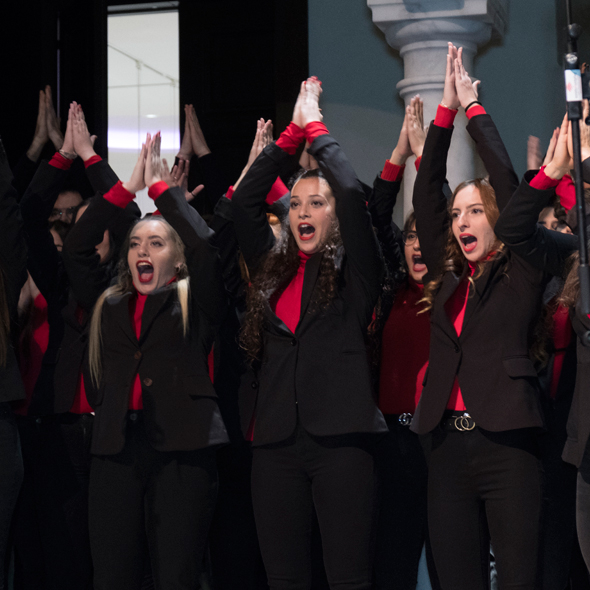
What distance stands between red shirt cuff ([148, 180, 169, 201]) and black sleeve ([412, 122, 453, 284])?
0.78 metres

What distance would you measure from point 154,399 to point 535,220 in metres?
1.21

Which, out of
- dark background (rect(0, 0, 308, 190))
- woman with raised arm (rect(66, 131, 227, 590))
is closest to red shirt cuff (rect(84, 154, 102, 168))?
woman with raised arm (rect(66, 131, 227, 590))

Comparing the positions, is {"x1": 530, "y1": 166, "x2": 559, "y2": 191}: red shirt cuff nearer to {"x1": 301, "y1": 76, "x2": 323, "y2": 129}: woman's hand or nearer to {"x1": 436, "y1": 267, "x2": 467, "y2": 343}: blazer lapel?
{"x1": 436, "y1": 267, "x2": 467, "y2": 343}: blazer lapel

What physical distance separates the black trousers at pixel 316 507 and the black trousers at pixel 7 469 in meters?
0.71

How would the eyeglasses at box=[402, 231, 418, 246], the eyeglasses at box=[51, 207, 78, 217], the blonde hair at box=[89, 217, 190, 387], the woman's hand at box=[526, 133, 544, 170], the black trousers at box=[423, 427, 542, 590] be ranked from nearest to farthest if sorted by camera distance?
1. the black trousers at box=[423, 427, 542, 590]
2. the blonde hair at box=[89, 217, 190, 387]
3. the eyeglasses at box=[402, 231, 418, 246]
4. the woman's hand at box=[526, 133, 544, 170]
5. the eyeglasses at box=[51, 207, 78, 217]

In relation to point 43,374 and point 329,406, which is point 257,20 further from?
point 329,406

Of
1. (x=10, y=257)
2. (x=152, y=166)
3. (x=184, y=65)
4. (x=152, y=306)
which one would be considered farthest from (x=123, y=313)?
(x=184, y=65)

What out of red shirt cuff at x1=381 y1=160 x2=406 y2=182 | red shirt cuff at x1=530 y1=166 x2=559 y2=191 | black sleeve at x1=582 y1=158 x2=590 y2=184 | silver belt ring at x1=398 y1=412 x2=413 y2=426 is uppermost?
red shirt cuff at x1=381 y1=160 x2=406 y2=182

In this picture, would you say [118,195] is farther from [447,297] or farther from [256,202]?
[447,297]

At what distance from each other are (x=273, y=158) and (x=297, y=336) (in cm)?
57

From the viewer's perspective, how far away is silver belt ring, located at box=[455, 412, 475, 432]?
7.39ft

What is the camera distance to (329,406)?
2342mm

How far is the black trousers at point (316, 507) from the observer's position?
229cm

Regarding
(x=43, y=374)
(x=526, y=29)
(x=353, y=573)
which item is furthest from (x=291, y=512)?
(x=526, y=29)
